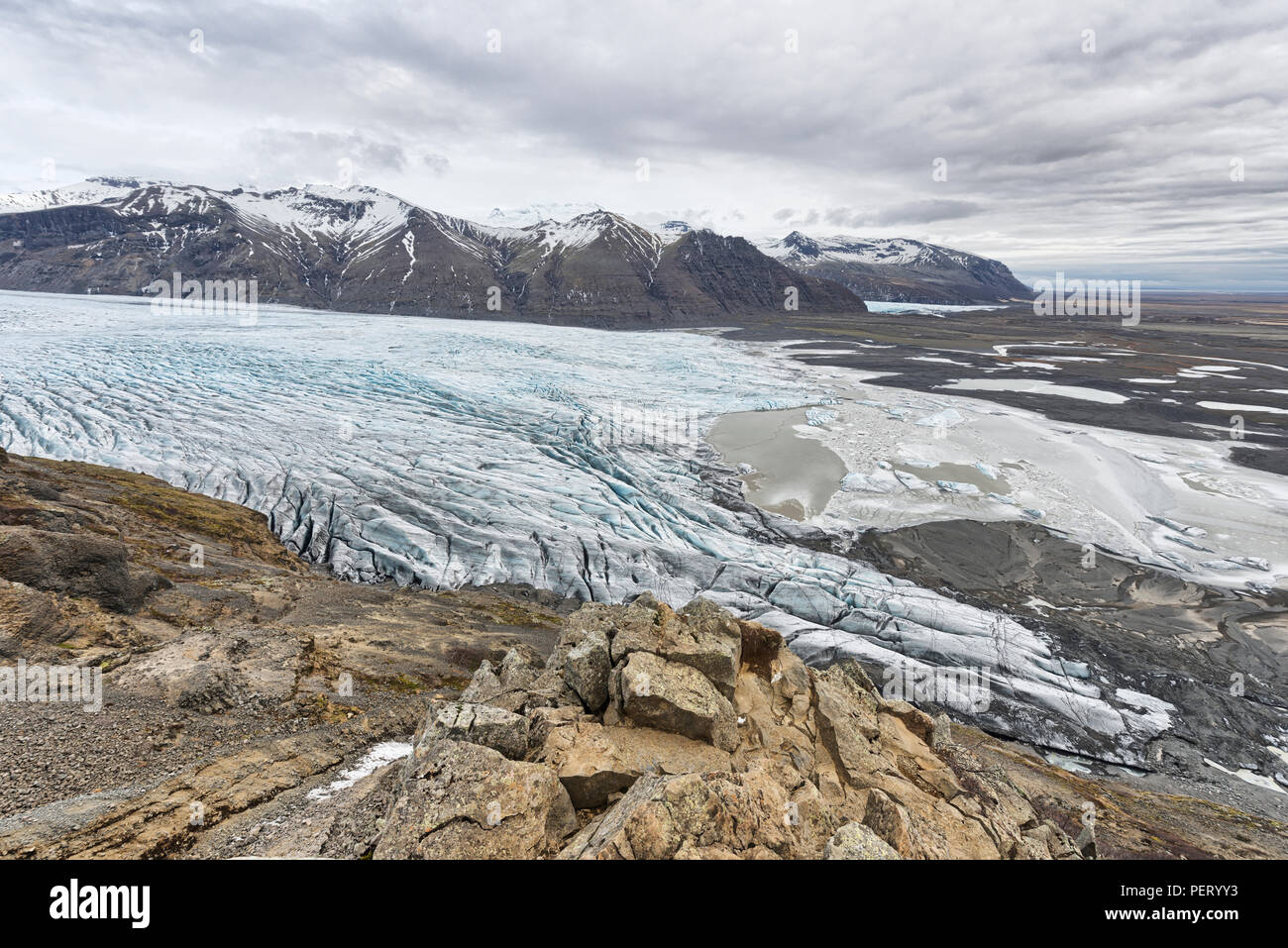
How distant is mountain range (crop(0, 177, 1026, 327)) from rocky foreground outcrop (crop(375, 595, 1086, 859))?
104m

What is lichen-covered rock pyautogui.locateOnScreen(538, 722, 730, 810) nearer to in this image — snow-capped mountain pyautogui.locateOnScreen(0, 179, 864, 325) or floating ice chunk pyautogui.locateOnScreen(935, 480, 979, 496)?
floating ice chunk pyautogui.locateOnScreen(935, 480, 979, 496)

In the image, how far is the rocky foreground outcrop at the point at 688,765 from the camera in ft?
13.8

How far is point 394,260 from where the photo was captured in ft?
422

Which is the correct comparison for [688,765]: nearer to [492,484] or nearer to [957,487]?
[492,484]

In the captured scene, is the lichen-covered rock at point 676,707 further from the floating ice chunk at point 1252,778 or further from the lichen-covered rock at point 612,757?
the floating ice chunk at point 1252,778

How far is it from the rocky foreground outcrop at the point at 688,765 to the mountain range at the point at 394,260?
340 feet

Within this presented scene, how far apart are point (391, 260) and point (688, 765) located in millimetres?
149724

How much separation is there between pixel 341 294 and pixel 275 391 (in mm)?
108574

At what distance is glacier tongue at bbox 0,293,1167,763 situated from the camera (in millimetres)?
12633

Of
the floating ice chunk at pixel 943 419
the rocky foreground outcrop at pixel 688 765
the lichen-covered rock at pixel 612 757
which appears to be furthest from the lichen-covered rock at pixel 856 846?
the floating ice chunk at pixel 943 419

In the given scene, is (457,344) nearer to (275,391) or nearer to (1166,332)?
(275,391)

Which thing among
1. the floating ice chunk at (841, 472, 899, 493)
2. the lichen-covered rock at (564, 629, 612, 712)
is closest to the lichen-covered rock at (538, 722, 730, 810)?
the lichen-covered rock at (564, 629, 612, 712)

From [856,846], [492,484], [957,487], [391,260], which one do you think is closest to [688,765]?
[856,846]

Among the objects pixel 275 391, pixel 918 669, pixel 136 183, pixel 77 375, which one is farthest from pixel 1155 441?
pixel 136 183
